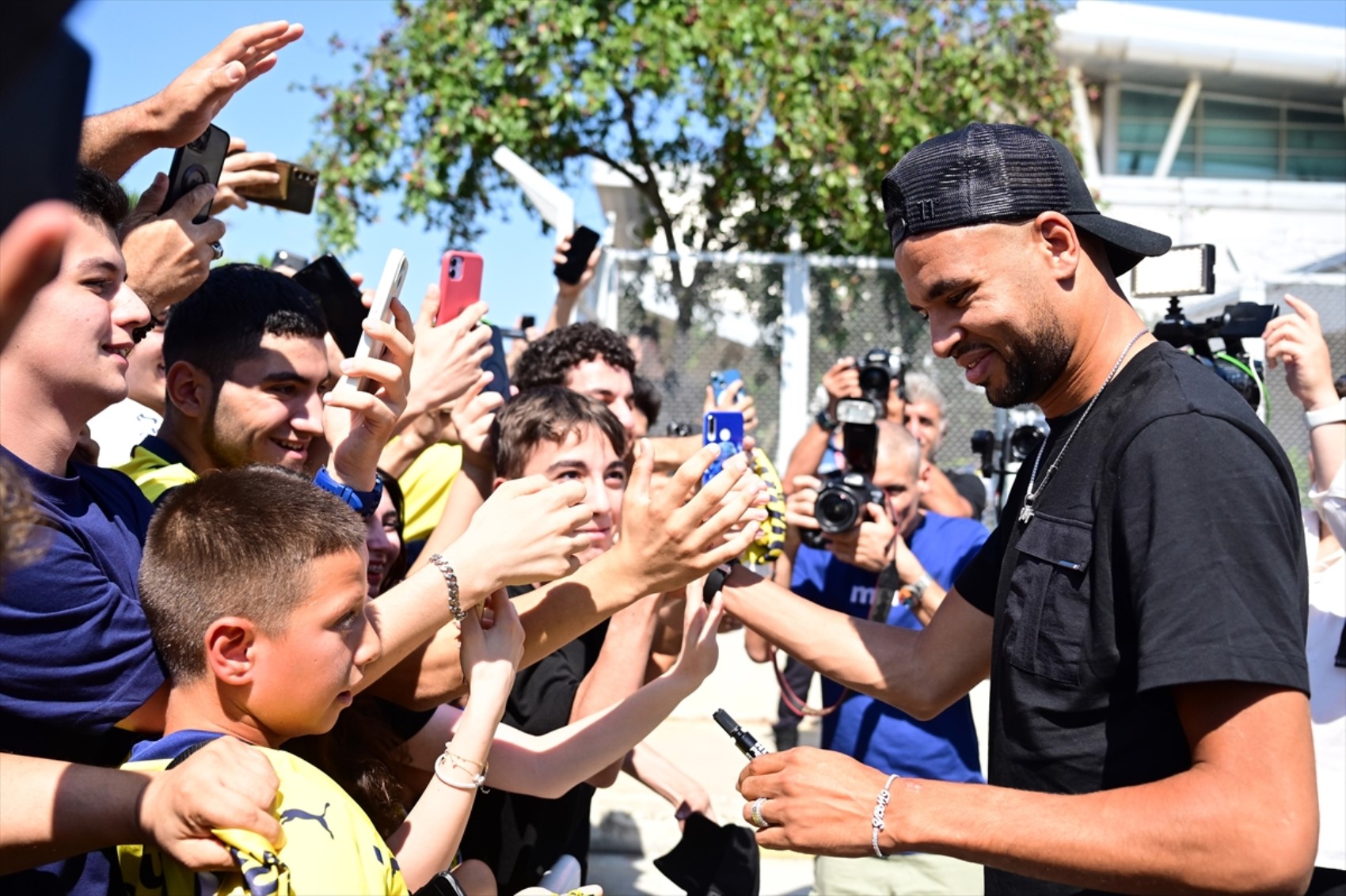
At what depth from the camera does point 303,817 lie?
5.52 ft

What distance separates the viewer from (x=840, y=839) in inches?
76.5

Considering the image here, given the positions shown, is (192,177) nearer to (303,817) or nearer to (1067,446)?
(303,817)

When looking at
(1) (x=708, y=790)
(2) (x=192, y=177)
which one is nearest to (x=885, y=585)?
(1) (x=708, y=790)

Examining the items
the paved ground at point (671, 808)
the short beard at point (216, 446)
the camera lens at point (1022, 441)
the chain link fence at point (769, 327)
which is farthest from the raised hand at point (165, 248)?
the chain link fence at point (769, 327)

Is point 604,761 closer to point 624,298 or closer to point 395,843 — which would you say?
point 395,843

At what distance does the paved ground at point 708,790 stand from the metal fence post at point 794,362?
149 cm

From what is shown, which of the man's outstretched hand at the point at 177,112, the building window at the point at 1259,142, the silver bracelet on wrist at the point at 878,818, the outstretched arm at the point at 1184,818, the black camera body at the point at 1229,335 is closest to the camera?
the outstretched arm at the point at 1184,818

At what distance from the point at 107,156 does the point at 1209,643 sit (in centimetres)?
217

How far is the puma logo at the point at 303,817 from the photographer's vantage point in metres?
1.67

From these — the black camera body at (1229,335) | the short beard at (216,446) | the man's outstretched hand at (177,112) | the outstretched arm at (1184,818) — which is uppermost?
the man's outstretched hand at (177,112)

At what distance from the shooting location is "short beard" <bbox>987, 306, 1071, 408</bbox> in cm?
208

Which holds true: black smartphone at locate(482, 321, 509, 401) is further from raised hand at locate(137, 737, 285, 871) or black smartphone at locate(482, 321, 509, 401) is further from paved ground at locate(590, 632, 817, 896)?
raised hand at locate(137, 737, 285, 871)

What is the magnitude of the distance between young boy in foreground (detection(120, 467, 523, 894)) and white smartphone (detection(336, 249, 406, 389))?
0.46 meters

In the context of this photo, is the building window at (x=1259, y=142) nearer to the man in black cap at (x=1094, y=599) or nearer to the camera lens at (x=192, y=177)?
the man in black cap at (x=1094, y=599)
